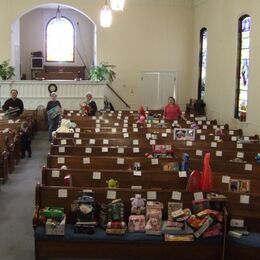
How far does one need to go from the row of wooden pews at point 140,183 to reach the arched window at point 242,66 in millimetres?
2726

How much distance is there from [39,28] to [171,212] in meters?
16.5

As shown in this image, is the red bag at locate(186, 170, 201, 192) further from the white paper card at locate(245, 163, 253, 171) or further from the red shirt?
the red shirt

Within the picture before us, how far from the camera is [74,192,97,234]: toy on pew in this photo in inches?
209

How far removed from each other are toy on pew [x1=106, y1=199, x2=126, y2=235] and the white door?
1239 centimetres

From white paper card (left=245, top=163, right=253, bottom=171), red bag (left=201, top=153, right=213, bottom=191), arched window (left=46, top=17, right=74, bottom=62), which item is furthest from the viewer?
arched window (left=46, top=17, right=74, bottom=62)

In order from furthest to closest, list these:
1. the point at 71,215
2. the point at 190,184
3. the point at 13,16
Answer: the point at 13,16 → the point at 190,184 → the point at 71,215

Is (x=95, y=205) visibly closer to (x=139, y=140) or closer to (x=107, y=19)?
(x=139, y=140)

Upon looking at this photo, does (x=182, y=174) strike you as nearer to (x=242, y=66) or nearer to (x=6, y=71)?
(x=242, y=66)

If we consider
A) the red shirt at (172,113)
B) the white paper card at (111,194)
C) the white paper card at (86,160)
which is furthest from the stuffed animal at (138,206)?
the red shirt at (172,113)

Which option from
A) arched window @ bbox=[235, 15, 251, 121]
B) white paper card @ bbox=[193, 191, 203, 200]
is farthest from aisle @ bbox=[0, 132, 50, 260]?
arched window @ bbox=[235, 15, 251, 121]

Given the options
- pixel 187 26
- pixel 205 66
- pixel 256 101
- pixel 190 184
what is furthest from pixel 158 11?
pixel 190 184

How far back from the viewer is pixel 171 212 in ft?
18.0

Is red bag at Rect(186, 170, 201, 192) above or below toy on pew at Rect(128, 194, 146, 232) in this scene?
above

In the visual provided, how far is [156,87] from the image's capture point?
58.0 ft
